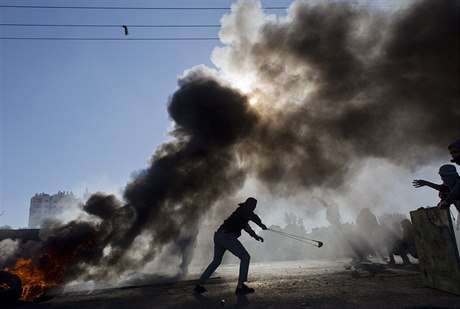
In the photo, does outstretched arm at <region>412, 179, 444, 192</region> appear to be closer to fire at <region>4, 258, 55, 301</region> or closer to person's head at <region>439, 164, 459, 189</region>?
person's head at <region>439, 164, 459, 189</region>

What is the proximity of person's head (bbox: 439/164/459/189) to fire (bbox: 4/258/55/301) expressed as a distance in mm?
8862

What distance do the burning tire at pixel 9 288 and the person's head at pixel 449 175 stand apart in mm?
7989

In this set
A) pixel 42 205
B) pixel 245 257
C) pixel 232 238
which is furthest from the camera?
pixel 42 205

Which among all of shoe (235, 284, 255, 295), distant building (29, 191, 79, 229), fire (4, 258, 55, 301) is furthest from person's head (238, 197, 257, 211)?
distant building (29, 191, 79, 229)

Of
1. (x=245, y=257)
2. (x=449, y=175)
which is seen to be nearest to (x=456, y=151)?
(x=449, y=175)

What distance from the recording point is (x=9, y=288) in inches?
233

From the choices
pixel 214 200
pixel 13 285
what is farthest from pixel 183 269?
pixel 13 285

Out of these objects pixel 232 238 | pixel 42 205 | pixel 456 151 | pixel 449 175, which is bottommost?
pixel 232 238

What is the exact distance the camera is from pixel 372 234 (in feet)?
53.0

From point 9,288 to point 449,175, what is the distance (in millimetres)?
8080

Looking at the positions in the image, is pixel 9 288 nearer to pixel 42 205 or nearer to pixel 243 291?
pixel 243 291

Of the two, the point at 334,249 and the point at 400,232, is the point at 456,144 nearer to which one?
the point at 400,232

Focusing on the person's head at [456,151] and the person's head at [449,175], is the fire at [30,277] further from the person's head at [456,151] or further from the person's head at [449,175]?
the person's head at [456,151]

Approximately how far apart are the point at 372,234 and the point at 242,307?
14250mm
